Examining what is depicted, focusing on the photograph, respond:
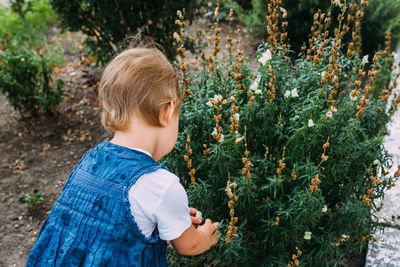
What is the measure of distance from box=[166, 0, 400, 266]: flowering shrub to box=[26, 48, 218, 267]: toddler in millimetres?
341

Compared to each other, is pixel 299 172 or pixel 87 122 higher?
pixel 299 172

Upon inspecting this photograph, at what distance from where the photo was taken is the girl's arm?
165cm

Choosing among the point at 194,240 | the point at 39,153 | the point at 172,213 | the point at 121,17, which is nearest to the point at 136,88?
the point at 172,213

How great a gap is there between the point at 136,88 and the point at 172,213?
53 centimetres

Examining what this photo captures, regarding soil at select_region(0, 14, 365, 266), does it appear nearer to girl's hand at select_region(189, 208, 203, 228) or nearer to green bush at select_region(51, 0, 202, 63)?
green bush at select_region(51, 0, 202, 63)

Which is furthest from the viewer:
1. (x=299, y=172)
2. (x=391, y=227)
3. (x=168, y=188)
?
(x=391, y=227)

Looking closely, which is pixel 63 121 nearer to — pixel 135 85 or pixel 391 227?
pixel 135 85

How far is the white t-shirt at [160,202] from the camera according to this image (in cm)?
153

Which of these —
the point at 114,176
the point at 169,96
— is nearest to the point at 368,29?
the point at 169,96

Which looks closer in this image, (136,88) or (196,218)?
(136,88)

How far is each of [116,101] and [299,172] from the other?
3.41ft

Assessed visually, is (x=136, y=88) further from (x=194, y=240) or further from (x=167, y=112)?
(x=194, y=240)

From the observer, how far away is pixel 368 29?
450 cm

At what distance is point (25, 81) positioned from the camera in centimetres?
402
